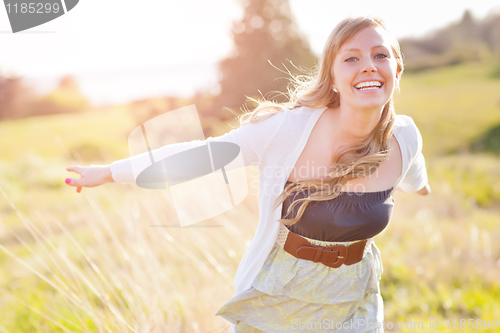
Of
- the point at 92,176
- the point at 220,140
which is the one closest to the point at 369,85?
the point at 220,140

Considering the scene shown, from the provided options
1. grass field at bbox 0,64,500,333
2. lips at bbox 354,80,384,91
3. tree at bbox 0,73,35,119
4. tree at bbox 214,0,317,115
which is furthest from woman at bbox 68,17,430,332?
tree at bbox 0,73,35,119

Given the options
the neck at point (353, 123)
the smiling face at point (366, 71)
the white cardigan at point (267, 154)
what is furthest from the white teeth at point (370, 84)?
the white cardigan at point (267, 154)

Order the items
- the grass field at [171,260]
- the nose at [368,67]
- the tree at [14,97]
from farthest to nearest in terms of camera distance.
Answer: the tree at [14,97] < the grass field at [171,260] < the nose at [368,67]

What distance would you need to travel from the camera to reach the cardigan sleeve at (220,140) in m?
1.57

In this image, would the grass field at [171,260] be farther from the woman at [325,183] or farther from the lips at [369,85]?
the lips at [369,85]

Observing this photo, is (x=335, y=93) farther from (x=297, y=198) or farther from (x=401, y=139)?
(x=297, y=198)

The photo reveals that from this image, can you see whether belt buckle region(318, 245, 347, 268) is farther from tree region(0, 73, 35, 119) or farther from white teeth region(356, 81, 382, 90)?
tree region(0, 73, 35, 119)

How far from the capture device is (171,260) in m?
3.51

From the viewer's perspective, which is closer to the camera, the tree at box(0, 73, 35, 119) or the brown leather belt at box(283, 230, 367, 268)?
the brown leather belt at box(283, 230, 367, 268)

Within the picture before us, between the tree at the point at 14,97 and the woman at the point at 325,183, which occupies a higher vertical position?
the woman at the point at 325,183

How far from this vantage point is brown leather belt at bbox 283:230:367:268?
1626 mm

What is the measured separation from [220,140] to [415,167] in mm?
1142

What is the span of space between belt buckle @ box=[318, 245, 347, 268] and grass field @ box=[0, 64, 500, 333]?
3.41ft

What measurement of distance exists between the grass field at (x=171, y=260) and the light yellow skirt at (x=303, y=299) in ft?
2.14
